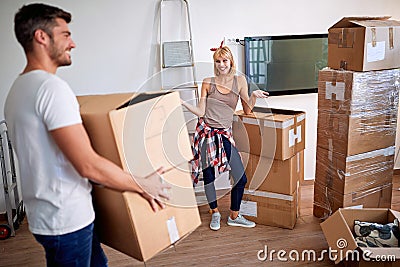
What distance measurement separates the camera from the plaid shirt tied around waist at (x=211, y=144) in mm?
2859

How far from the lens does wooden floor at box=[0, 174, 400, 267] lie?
8.51 feet

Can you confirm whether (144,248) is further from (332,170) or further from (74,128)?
(332,170)

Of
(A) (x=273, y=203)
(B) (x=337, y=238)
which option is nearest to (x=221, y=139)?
(A) (x=273, y=203)

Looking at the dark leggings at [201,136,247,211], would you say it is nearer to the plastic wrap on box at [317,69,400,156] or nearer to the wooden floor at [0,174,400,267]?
the wooden floor at [0,174,400,267]

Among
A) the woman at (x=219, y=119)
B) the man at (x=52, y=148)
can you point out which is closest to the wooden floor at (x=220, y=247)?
the woman at (x=219, y=119)

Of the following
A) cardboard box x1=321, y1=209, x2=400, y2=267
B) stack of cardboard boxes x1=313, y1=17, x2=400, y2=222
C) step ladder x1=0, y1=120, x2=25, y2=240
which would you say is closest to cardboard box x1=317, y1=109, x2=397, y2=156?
stack of cardboard boxes x1=313, y1=17, x2=400, y2=222

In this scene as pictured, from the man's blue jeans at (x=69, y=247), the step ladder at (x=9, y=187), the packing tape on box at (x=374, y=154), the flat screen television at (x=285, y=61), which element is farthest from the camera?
the flat screen television at (x=285, y=61)

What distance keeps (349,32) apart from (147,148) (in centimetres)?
174

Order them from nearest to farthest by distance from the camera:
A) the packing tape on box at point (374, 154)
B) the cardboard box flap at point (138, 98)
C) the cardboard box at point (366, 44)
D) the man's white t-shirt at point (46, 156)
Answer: the man's white t-shirt at point (46, 156)
the cardboard box flap at point (138, 98)
the cardboard box at point (366, 44)
the packing tape on box at point (374, 154)

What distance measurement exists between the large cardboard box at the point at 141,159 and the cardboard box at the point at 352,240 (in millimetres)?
982

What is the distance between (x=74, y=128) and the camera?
3.99 ft

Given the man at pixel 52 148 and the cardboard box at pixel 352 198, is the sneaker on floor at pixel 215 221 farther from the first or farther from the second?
the man at pixel 52 148

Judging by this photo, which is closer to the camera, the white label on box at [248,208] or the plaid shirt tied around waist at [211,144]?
the plaid shirt tied around waist at [211,144]

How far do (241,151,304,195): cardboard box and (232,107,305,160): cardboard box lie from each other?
0.17ft
